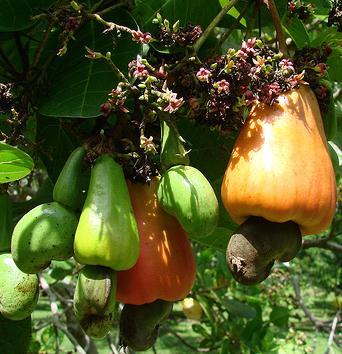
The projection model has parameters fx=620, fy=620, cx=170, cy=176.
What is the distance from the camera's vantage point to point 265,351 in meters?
2.78

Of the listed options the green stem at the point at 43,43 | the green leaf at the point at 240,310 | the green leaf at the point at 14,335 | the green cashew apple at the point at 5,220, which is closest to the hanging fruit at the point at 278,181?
the green stem at the point at 43,43

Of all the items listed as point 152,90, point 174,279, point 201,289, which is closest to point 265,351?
point 201,289

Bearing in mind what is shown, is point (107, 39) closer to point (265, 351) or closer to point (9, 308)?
point (9, 308)

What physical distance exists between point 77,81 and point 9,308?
40 centimetres

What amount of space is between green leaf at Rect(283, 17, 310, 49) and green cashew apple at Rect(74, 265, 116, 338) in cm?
63

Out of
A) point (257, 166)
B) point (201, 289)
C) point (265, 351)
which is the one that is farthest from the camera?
point (201, 289)

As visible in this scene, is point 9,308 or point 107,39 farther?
point 107,39

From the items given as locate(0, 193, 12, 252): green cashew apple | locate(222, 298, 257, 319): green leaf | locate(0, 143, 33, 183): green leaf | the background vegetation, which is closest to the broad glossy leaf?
the background vegetation

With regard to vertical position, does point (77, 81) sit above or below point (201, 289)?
above

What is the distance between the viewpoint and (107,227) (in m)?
0.83

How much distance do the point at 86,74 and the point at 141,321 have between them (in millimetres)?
428

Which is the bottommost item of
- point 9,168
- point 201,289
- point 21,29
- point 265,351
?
point 201,289

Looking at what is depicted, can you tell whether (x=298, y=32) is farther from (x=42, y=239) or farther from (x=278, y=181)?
(x=42, y=239)

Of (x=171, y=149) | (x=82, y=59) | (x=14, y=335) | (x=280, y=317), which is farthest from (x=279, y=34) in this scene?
(x=280, y=317)
